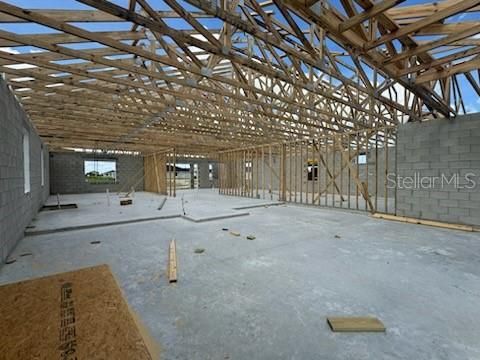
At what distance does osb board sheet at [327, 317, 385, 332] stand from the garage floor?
5 centimetres

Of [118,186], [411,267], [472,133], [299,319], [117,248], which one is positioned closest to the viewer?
[299,319]

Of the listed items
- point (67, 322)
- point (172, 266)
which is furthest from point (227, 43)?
point (67, 322)

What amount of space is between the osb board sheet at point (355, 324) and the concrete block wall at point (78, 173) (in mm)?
14070

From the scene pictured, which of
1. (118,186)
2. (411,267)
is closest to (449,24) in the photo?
(411,267)

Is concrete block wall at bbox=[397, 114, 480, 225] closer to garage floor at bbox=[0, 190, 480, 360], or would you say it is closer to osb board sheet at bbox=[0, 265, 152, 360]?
garage floor at bbox=[0, 190, 480, 360]

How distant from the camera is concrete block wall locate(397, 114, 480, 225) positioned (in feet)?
16.7

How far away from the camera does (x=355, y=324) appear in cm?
176

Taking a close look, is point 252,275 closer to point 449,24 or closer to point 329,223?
point 329,223

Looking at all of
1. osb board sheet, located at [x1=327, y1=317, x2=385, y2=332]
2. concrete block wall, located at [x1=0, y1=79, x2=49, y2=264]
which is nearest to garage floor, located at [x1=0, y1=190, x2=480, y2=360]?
osb board sheet, located at [x1=327, y1=317, x2=385, y2=332]

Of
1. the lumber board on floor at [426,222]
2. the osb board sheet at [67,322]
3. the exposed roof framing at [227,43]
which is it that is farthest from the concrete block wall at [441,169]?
the osb board sheet at [67,322]

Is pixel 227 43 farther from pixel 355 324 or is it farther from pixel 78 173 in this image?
pixel 78 173

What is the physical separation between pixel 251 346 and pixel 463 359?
4.49 ft

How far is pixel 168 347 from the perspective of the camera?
1.57 metres

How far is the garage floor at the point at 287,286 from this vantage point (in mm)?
1619
